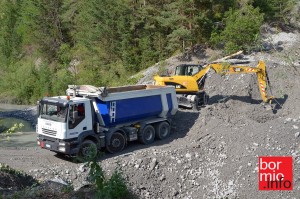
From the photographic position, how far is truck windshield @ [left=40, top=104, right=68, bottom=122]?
11891 mm

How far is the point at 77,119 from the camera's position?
476 inches

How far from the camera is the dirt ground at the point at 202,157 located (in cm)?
1053

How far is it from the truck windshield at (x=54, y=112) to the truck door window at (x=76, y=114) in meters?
0.19

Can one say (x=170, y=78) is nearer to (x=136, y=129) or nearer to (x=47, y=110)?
(x=136, y=129)

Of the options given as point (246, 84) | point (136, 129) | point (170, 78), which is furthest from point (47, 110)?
point (246, 84)

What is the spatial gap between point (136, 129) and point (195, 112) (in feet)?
10.8

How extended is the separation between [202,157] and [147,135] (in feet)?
8.96

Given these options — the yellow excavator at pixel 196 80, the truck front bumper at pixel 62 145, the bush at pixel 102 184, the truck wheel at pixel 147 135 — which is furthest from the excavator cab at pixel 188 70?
the bush at pixel 102 184

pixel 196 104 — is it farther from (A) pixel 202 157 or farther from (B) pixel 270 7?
(B) pixel 270 7

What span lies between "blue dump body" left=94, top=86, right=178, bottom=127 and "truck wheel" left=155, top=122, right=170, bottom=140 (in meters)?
0.35

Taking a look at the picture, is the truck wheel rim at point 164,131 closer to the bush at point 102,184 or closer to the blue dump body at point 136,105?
the blue dump body at point 136,105
